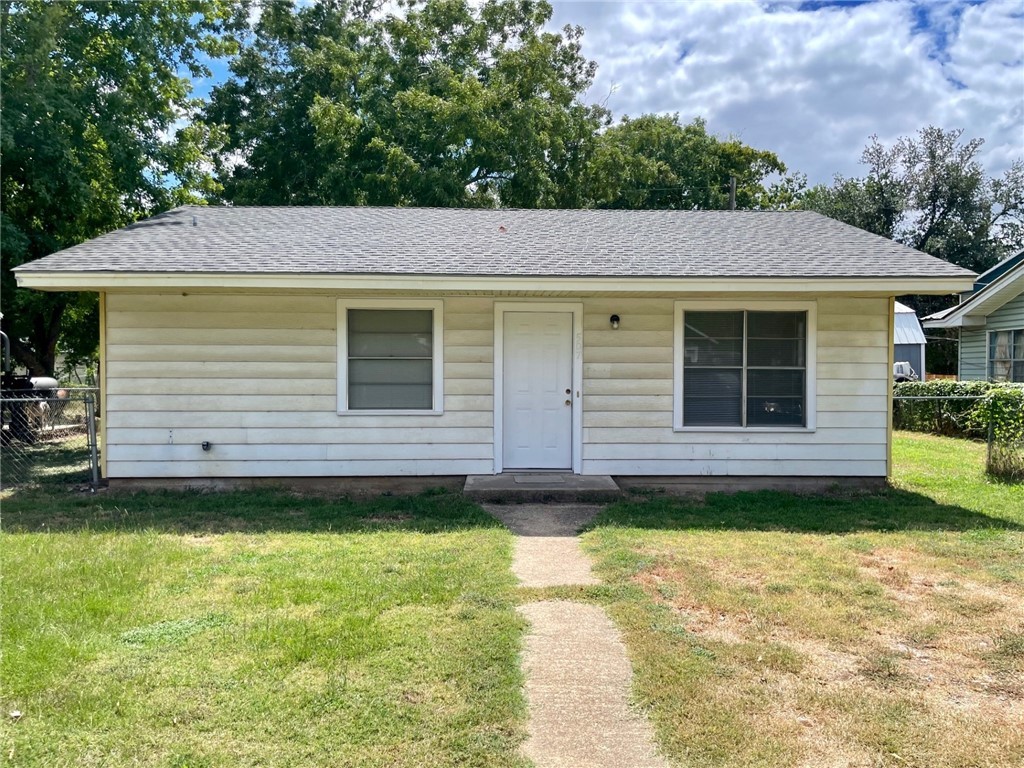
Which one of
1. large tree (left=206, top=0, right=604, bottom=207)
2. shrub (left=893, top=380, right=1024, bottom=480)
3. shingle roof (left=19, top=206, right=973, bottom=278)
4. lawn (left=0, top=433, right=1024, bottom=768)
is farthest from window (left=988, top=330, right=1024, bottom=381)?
large tree (left=206, top=0, right=604, bottom=207)

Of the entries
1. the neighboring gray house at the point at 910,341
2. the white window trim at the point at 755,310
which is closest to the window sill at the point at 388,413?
the white window trim at the point at 755,310

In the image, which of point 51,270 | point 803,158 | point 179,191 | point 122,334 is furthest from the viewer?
point 803,158

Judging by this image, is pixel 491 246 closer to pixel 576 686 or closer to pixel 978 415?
pixel 576 686

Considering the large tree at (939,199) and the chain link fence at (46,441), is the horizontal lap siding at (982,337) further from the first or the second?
the chain link fence at (46,441)

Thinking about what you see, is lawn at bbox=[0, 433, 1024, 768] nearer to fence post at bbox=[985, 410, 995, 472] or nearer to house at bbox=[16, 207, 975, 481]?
house at bbox=[16, 207, 975, 481]

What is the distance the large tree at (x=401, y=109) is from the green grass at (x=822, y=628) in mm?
14274

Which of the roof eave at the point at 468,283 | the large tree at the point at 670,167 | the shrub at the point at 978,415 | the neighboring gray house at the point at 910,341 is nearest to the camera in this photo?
the roof eave at the point at 468,283

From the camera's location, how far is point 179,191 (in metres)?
14.4

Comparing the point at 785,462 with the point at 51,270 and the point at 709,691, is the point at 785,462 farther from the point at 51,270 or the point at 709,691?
the point at 51,270

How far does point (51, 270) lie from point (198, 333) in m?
1.47

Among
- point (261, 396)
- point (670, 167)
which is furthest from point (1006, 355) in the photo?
point (670, 167)

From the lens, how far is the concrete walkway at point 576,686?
2682 mm

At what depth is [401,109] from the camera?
1922 cm

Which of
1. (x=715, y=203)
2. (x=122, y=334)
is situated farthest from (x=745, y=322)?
(x=715, y=203)
